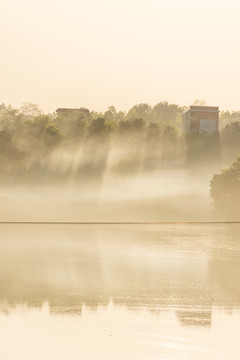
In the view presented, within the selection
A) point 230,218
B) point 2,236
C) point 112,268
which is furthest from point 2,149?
point 112,268

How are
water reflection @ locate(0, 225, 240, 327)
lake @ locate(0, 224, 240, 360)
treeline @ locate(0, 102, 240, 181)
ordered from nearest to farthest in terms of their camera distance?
lake @ locate(0, 224, 240, 360) < water reflection @ locate(0, 225, 240, 327) < treeline @ locate(0, 102, 240, 181)

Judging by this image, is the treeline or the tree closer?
the tree

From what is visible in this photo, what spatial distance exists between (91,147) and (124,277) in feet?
371

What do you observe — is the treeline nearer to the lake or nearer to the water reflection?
the water reflection

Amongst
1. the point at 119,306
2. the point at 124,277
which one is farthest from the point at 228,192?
the point at 119,306

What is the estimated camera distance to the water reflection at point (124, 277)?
102 ft

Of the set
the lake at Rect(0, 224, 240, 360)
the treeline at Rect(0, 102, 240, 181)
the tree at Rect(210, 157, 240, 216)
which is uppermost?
the treeline at Rect(0, 102, 240, 181)

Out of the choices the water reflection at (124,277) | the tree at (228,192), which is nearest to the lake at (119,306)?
the water reflection at (124,277)

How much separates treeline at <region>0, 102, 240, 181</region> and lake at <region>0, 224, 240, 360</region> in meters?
91.1

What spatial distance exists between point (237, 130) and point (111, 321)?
152702mm

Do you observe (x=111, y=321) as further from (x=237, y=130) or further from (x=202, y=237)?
(x=237, y=130)

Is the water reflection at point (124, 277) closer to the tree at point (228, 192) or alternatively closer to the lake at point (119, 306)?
the lake at point (119, 306)

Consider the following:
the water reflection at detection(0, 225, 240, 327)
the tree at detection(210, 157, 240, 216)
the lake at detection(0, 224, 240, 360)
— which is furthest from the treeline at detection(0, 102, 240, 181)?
the lake at detection(0, 224, 240, 360)

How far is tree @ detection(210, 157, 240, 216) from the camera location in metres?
115
